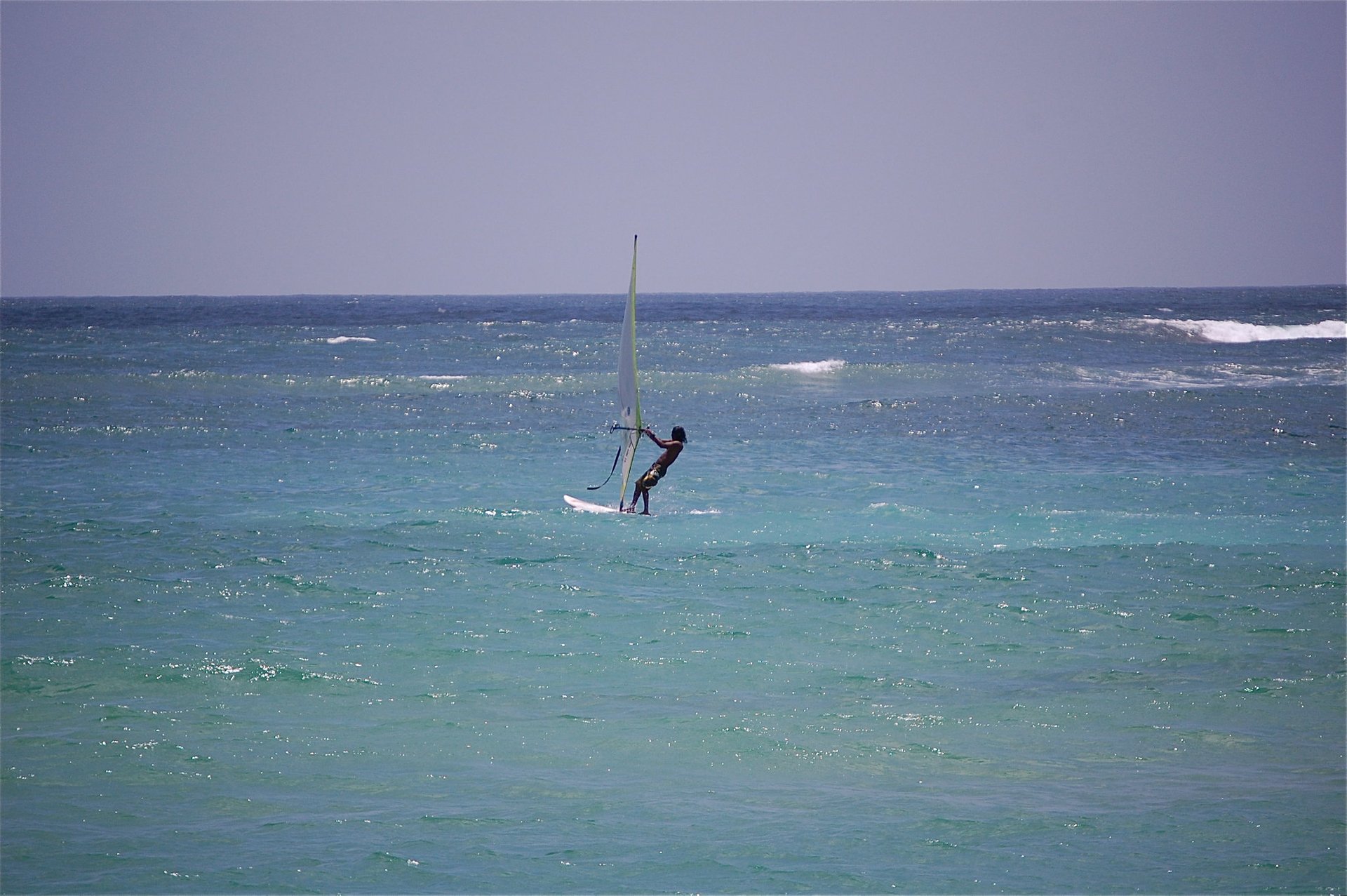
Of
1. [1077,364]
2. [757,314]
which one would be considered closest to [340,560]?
[1077,364]

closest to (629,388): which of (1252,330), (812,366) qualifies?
(812,366)

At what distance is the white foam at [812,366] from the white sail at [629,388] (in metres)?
23.2

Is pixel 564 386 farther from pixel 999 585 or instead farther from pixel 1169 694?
pixel 1169 694

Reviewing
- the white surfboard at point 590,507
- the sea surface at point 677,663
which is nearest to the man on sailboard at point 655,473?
the white surfboard at point 590,507

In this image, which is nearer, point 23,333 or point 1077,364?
point 1077,364

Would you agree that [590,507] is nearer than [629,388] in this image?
No

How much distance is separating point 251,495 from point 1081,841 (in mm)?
12661

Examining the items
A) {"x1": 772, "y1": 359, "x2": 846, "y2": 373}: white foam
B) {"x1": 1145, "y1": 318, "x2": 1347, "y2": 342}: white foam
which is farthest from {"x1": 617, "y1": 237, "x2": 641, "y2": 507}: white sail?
{"x1": 1145, "y1": 318, "x2": 1347, "y2": 342}: white foam

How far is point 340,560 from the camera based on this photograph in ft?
40.8

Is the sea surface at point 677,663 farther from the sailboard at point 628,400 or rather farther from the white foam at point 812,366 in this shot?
the white foam at point 812,366

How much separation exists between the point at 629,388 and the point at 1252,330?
4745 cm

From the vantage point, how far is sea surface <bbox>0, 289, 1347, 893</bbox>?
248 inches

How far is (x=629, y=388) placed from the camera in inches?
501

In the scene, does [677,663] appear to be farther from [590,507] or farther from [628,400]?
[590,507]
